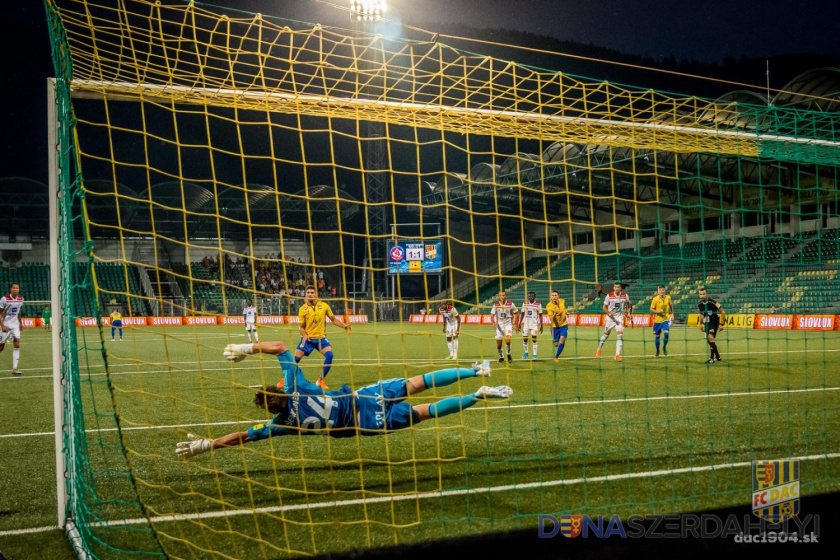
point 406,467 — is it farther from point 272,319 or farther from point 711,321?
point 272,319

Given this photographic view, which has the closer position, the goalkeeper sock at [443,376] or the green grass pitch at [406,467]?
the green grass pitch at [406,467]

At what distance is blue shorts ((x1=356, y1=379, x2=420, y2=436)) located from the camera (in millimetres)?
5047

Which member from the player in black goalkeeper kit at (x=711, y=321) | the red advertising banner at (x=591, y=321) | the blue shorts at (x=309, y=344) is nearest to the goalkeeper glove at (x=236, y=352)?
the blue shorts at (x=309, y=344)

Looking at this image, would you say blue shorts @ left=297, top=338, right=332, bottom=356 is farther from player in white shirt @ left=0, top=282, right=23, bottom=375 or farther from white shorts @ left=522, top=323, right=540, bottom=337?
player in white shirt @ left=0, top=282, right=23, bottom=375

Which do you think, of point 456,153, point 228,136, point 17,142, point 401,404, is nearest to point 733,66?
point 456,153

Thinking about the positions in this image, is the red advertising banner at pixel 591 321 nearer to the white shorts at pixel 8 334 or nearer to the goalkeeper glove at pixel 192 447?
the white shorts at pixel 8 334

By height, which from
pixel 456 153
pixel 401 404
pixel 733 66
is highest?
pixel 733 66

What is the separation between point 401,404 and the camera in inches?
204

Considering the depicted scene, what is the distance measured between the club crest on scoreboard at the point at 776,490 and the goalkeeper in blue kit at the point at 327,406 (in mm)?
1938

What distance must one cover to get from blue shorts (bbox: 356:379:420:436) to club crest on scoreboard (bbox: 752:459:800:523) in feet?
8.34

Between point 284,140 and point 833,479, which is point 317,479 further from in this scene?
point 284,140

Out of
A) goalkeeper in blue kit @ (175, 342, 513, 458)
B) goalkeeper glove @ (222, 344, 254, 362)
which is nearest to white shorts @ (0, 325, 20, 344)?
goalkeeper in blue kit @ (175, 342, 513, 458)

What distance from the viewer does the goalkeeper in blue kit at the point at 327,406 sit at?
15.5 feet

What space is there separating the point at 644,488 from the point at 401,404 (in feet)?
6.90
